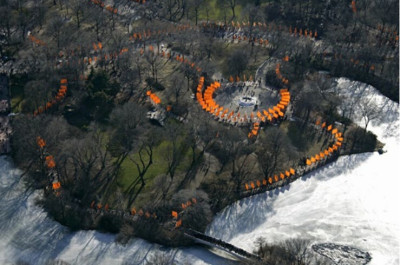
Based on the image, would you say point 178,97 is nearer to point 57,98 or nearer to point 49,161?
point 57,98

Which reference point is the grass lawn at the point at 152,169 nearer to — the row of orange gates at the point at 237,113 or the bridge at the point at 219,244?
the bridge at the point at 219,244

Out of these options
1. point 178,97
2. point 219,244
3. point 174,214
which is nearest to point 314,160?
point 219,244


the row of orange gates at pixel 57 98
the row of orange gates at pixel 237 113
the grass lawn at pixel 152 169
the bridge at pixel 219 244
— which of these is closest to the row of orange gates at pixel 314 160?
the row of orange gates at pixel 237 113

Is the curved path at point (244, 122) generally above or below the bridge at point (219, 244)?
above

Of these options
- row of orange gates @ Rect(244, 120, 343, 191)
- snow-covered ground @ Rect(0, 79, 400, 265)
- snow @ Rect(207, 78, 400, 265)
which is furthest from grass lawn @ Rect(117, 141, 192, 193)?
snow @ Rect(207, 78, 400, 265)

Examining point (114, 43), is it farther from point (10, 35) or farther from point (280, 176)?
point (280, 176)

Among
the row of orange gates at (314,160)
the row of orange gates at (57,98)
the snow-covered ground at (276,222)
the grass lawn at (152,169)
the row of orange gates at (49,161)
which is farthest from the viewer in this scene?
the row of orange gates at (57,98)

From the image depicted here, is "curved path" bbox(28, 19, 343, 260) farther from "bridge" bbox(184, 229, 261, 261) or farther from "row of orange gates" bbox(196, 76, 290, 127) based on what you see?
"bridge" bbox(184, 229, 261, 261)
